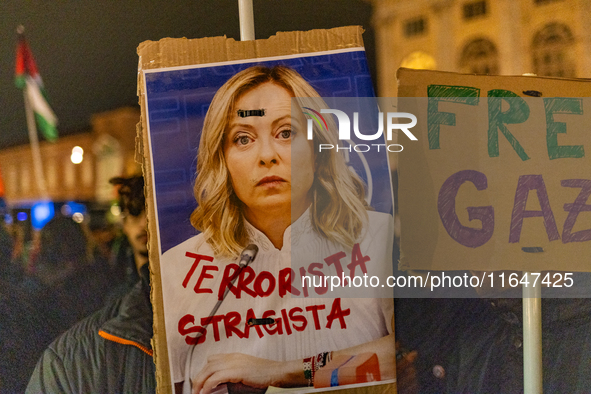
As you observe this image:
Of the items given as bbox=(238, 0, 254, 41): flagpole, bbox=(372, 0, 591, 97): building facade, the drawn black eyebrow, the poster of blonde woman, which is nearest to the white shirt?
the poster of blonde woman

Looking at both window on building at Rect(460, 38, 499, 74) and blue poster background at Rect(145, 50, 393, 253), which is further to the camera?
window on building at Rect(460, 38, 499, 74)

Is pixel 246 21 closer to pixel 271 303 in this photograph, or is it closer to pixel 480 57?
pixel 271 303

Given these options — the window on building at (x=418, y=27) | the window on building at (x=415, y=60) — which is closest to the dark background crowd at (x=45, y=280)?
the window on building at (x=415, y=60)

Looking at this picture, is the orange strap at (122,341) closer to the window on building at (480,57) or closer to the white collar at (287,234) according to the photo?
the white collar at (287,234)

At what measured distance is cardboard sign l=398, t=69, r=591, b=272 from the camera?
1005 millimetres

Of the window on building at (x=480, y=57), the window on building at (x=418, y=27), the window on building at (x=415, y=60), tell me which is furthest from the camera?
the window on building at (x=480, y=57)

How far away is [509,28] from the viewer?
131 inches

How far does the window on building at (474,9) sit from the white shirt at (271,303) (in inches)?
120

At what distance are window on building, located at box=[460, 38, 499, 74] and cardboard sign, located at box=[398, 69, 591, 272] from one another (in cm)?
253

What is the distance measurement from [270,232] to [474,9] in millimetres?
3619

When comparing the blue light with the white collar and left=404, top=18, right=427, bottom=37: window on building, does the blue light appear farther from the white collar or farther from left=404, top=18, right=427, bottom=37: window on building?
left=404, top=18, right=427, bottom=37: window on building

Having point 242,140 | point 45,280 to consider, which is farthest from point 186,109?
point 45,280

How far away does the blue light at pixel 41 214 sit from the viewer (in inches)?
41.8

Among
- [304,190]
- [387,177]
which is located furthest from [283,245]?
[387,177]
